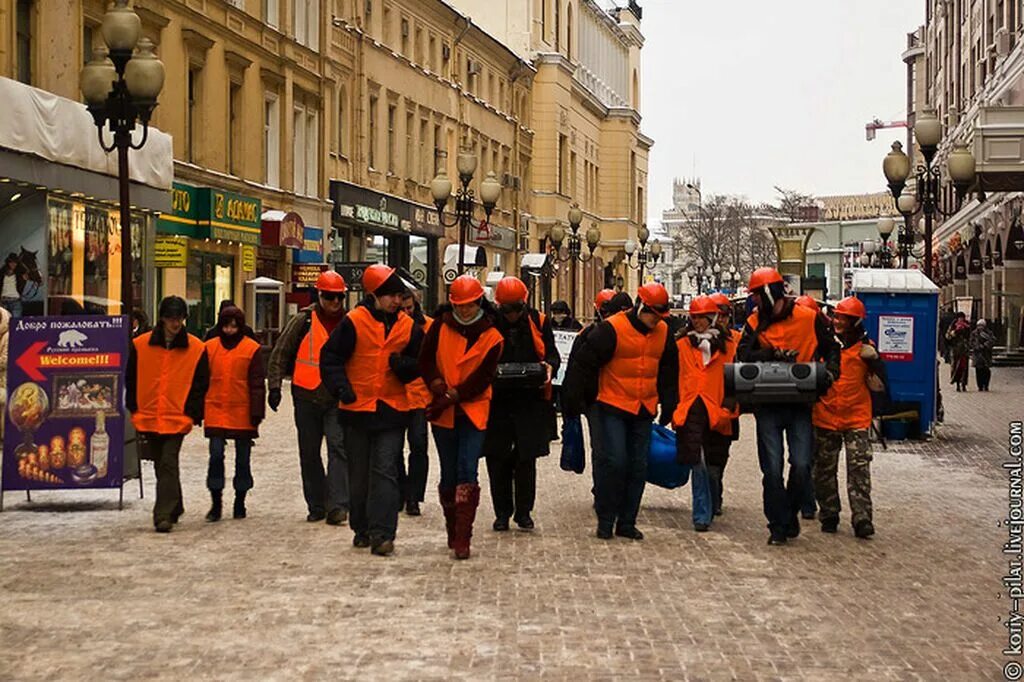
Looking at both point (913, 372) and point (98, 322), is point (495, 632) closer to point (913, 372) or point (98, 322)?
point (98, 322)

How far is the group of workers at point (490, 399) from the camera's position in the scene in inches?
474

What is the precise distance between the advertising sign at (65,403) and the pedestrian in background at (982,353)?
25.7m

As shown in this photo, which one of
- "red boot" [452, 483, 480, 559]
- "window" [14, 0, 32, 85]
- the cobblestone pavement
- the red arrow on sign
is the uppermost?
"window" [14, 0, 32, 85]

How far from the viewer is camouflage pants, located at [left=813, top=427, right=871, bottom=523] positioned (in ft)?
43.0

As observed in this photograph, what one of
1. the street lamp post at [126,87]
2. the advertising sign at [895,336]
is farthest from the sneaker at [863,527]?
the advertising sign at [895,336]

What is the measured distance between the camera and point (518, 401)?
42.4 feet

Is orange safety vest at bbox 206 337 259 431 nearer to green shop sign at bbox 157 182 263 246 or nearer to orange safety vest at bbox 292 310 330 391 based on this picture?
orange safety vest at bbox 292 310 330 391

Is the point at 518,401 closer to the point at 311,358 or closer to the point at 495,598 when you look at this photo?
the point at 311,358

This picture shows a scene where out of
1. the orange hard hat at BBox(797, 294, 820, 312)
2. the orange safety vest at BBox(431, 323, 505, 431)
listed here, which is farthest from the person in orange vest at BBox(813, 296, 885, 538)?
the orange safety vest at BBox(431, 323, 505, 431)

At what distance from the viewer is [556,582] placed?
1071 centimetres

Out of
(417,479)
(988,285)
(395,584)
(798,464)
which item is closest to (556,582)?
(395,584)

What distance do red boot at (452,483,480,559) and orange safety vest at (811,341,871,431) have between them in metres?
2.92

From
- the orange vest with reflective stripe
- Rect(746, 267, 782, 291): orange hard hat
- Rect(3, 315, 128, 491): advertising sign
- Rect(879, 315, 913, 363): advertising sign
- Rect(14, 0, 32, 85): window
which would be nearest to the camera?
the orange vest with reflective stripe

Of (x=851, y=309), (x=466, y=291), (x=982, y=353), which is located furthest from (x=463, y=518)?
(x=982, y=353)
